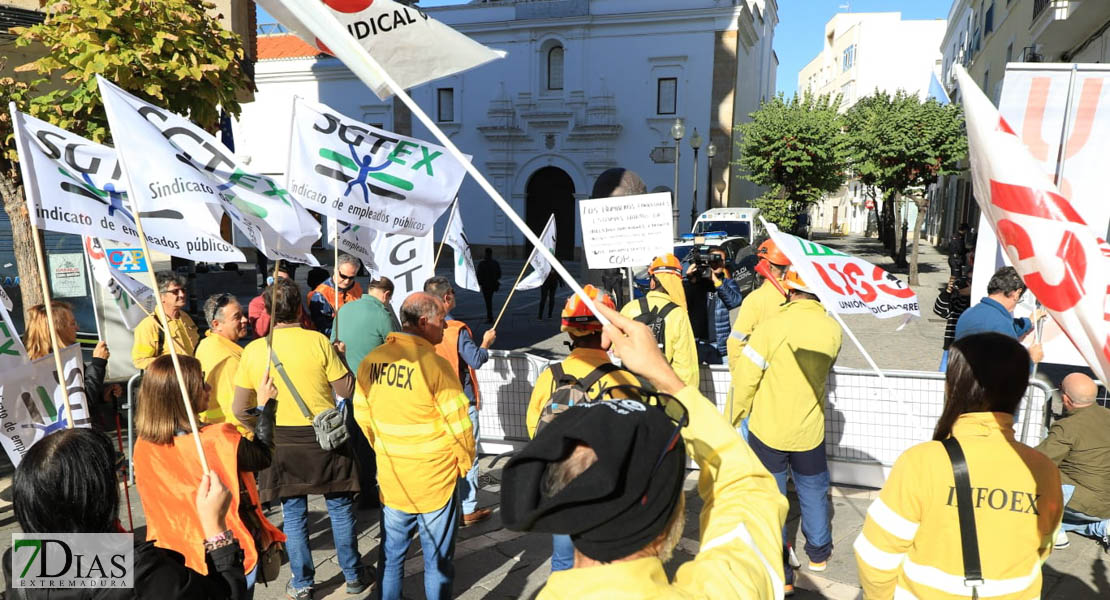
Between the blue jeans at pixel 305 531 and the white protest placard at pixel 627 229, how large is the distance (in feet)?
8.64

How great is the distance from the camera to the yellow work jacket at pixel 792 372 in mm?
4059

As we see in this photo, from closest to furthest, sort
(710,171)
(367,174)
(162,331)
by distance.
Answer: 1. (367,174)
2. (162,331)
3. (710,171)

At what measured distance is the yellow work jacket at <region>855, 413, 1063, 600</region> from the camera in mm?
2166

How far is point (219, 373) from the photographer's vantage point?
4242mm

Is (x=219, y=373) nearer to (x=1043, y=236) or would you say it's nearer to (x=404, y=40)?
(x=404, y=40)

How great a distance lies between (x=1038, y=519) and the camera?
2.17 metres

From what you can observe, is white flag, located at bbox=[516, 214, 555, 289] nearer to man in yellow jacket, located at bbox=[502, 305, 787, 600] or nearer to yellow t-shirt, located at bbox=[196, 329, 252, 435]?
yellow t-shirt, located at bbox=[196, 329, 252, 435]

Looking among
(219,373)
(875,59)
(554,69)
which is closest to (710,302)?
(219,373)

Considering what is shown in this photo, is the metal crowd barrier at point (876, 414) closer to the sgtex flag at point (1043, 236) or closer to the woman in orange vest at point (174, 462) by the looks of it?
the sgtex flag at point (1043, 236)

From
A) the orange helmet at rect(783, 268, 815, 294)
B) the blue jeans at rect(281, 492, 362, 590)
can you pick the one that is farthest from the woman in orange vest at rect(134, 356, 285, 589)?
the orange helmet at rect(783, 268, 815, 294)

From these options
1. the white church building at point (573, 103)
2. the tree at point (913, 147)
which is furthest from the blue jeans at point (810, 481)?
the white church building at point (573, 103)

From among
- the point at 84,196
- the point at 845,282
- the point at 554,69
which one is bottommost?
the point at 845,282

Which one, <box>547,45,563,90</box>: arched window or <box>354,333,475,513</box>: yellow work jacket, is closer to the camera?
<box>354,333,475,513</box>: yellow work jacket

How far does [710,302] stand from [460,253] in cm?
330
